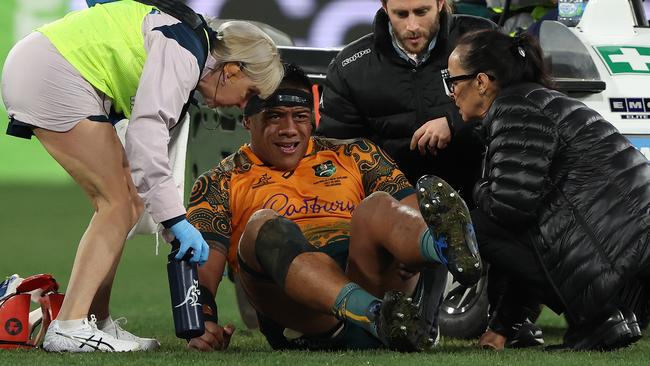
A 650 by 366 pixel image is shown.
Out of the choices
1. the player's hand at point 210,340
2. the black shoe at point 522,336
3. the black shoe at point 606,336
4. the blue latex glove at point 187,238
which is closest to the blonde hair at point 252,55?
the blue latex glove at point 187,238

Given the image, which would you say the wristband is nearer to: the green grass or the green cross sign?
the green grass

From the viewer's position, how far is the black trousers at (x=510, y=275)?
470cm

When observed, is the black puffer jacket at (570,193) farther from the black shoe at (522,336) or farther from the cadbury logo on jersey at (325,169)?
the cadbury logo on jersey at (325,169)

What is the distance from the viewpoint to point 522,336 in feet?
15.8

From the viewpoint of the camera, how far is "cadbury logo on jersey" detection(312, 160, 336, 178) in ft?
16.2

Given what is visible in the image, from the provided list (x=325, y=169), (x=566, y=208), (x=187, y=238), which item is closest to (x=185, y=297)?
(x=187, y=238)

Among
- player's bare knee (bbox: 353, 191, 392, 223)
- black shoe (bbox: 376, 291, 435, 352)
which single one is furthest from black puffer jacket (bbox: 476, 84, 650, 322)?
black shoe (bbox: 376, 291, 435, 352)

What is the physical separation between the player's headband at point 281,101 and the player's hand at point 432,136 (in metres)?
0.48

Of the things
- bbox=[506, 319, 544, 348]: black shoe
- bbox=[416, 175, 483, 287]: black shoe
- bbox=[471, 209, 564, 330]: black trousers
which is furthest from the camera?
bbox=[506, 319, 544, 348]: black shoe

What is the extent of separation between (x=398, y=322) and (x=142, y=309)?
285 centimetres

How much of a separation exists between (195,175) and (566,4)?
185 cm

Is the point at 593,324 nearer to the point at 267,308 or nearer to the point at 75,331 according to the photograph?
the point at 267,308

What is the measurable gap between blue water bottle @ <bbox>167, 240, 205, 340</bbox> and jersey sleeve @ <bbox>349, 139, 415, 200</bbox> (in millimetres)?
771

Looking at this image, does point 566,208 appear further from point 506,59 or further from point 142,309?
point 142,309
